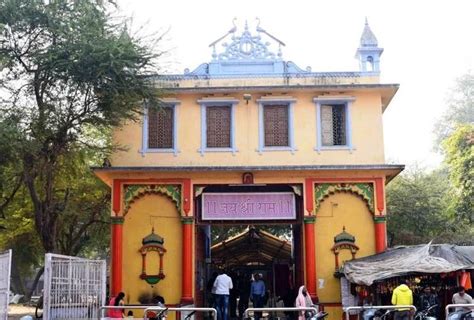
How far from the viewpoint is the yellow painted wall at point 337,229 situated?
20.7m

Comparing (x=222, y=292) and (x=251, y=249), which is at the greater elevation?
(x=251, y=249)

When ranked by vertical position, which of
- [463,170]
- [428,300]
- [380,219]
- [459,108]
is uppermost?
[459,108]

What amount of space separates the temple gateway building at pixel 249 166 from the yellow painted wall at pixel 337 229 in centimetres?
3

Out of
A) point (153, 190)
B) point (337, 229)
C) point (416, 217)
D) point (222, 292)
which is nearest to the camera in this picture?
point (222, 292)

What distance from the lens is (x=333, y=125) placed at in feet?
71.2

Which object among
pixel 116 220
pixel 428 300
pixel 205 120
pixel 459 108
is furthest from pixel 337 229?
pixel 459 108

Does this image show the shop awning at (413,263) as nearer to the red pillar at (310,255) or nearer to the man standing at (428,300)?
the man standing at (428,300)

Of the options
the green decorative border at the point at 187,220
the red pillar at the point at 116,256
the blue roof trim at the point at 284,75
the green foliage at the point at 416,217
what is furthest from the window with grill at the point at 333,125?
the green foliage at the point at 416,217

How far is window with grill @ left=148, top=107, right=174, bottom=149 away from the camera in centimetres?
2158

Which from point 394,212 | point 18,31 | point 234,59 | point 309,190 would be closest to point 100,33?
point 18,31

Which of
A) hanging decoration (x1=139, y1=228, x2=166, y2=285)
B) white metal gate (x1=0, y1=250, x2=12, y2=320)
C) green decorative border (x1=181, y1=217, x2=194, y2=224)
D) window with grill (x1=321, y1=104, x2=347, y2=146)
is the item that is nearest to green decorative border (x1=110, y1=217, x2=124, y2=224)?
hanging decoration (x1=139, y1=228, x2=166, y2=285)

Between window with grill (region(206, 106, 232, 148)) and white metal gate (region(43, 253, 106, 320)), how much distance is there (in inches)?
243

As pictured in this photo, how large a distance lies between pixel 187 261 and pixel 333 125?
643 centimetres

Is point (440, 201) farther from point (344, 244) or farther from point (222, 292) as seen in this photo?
point (222, 292)
